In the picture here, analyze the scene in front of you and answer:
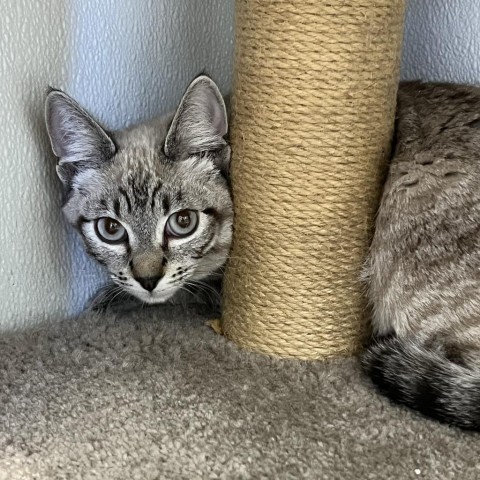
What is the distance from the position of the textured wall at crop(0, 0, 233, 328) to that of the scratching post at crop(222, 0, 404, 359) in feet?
1.52

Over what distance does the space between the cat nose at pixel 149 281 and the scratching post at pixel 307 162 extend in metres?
0.22

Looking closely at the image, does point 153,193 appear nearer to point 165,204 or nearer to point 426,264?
point 165,204

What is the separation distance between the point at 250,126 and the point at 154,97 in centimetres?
59

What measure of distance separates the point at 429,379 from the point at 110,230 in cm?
92

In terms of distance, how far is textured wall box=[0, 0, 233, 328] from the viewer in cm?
181

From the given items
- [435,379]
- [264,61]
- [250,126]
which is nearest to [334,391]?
[435,379]

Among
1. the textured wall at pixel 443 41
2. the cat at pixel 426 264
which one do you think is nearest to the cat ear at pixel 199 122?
the cat at pixel 426 264

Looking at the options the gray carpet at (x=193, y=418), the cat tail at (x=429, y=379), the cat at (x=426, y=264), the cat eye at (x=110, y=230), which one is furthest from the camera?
the cat eye at (x=110, y=230)

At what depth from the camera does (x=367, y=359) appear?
5.72ft

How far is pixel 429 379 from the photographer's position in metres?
1.58

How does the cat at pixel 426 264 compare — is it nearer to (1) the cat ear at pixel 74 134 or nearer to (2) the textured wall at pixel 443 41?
(2) the textured wall at pixel 443 41

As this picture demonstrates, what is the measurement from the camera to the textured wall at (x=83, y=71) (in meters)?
1.82

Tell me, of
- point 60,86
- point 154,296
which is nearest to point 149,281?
point 154,296

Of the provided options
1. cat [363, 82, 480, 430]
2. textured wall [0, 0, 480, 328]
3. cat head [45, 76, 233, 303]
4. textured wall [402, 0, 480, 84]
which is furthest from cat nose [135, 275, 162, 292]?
textured wall [402, 0, 480, 84]
